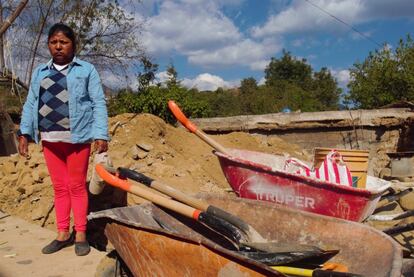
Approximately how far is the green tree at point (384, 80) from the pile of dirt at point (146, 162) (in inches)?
367

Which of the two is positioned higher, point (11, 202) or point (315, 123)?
point (315, 123)

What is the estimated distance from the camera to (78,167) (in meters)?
3.12

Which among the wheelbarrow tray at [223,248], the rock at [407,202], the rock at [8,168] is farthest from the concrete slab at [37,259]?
the rock at [407,202]

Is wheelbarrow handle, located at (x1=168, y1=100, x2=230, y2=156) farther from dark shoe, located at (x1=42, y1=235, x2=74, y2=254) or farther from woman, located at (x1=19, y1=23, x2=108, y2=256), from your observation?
dark shoe, located at (x1=42, y1=235, x2=74, y2=254)

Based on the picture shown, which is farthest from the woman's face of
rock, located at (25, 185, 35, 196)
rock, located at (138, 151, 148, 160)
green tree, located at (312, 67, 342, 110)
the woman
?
green tree, located at (312, 67, 342, 110)

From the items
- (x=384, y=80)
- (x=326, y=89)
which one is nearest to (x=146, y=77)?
(x=384, y=80)

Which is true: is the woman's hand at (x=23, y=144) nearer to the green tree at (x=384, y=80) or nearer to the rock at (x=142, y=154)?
the rock at (x=142, y=154)

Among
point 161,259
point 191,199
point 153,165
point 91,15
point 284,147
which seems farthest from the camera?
point 91,15

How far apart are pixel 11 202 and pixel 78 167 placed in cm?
267

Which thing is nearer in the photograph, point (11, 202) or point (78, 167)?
point (78, 167)

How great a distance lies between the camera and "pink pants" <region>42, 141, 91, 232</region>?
3.12 m

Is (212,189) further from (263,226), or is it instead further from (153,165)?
(263,226)

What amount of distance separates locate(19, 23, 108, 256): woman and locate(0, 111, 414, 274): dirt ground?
6.05 ft

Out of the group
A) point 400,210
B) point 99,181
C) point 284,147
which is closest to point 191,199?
point 99,181
